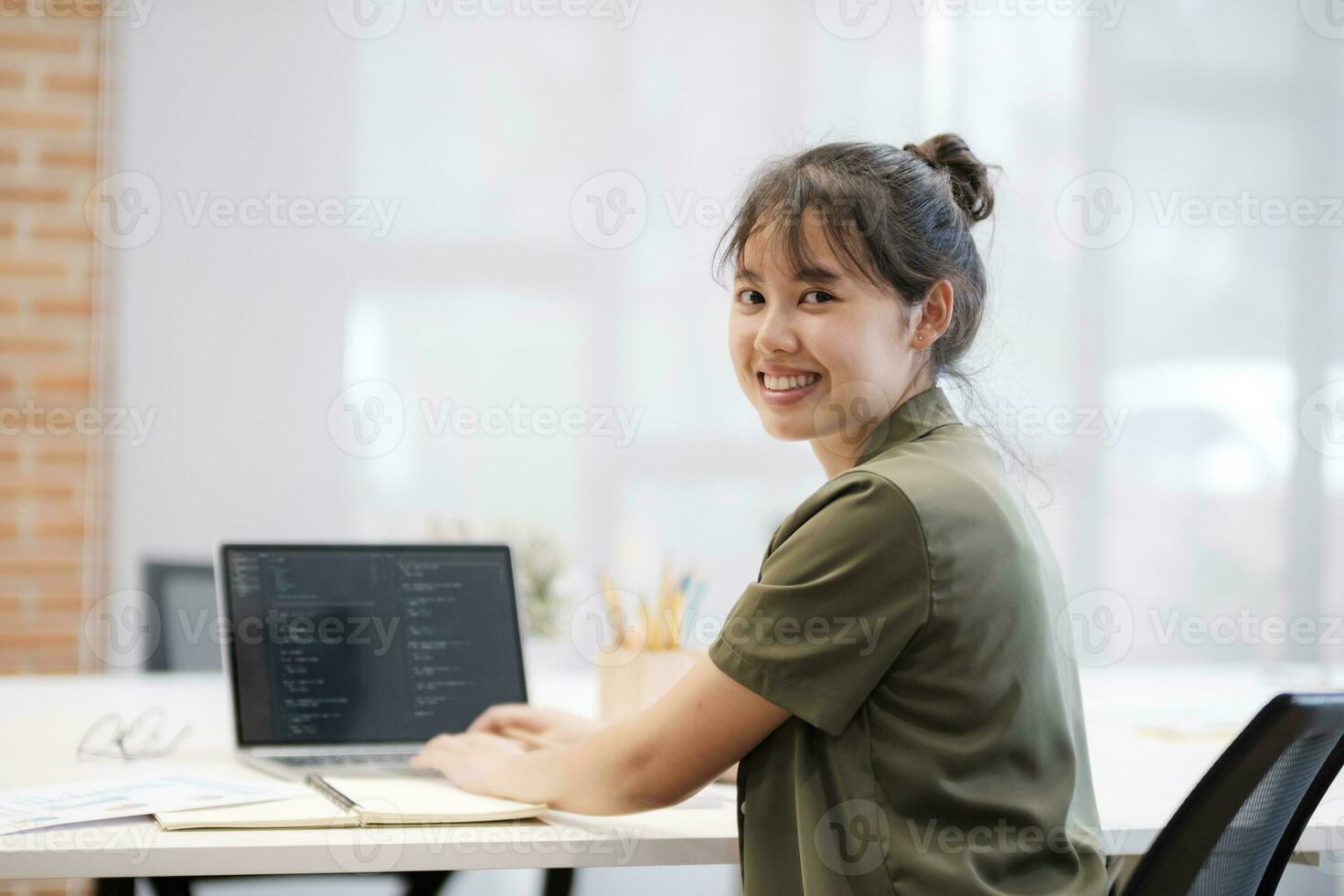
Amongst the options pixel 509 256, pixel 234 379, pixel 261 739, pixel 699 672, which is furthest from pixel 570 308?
pixel 699 672

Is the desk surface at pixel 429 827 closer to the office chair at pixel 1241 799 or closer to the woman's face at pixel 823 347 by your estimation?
the office chair at pixel 1241 799

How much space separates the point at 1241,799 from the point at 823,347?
1.77 ft

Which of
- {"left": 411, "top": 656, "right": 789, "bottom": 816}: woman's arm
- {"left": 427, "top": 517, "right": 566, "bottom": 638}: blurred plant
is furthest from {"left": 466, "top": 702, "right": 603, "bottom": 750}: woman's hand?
{"left": 427, "top": 517, "right": 566, "bottom": 638}: blurred plant

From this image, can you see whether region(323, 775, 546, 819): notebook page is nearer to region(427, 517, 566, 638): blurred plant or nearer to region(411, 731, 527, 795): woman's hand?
region(411, 731, 527, 795): woman's hand

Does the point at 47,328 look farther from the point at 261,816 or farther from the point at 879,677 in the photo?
the point at 879,677

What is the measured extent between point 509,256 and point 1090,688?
209cm

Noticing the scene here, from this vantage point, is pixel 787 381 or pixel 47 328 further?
pixel 47 328

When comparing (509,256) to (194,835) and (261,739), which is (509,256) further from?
(194,835)

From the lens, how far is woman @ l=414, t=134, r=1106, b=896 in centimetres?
106

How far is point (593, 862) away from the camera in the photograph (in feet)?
3.82

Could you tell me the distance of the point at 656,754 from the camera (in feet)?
3.75

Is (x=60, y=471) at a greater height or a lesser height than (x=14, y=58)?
lesser

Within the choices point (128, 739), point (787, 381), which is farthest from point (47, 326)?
point (787, 381)

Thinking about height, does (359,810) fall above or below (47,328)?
below
